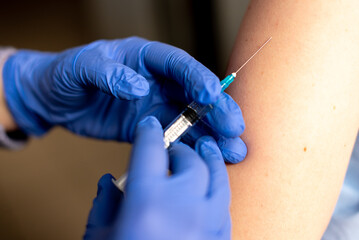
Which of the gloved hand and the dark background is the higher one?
the gloved hand

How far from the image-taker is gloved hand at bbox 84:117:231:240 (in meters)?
0.51

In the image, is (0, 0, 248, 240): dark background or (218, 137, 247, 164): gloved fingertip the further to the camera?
(0, 0, 248, 240): dark background

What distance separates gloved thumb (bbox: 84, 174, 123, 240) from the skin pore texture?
32cm

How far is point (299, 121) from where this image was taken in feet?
2.27

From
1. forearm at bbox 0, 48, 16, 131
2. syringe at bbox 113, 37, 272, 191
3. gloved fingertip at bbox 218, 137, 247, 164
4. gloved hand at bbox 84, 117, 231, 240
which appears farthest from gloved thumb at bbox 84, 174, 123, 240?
forearm at bbox 0, 48, 16, 131

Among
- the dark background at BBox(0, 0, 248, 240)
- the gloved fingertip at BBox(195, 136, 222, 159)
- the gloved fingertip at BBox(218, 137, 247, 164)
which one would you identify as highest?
the gloved fingertip at BBox(218, 137, 247, 164)

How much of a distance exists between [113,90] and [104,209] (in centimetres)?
33

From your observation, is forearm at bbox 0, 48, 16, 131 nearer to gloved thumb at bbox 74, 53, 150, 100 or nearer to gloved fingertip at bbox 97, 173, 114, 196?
gloved thumb at bbox 74, 53, 150, 100

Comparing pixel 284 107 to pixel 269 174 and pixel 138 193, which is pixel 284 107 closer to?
pixel 269 174

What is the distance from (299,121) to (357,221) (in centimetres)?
36

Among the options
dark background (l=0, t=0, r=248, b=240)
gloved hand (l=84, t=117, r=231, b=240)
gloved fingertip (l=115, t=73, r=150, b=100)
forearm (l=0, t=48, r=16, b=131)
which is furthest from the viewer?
dark background (l=0, t=0, r=248, b=240)

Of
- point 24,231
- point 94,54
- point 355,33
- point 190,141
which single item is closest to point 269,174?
point 190,141

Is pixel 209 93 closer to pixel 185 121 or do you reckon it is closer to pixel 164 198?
pixel 185 121

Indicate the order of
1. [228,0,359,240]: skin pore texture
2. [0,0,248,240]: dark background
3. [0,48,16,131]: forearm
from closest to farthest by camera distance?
1. [228,0,359,240]: skin pore texture
2. [0,48,16,131]: forearm
3. [0,0,248,240]: dark background
